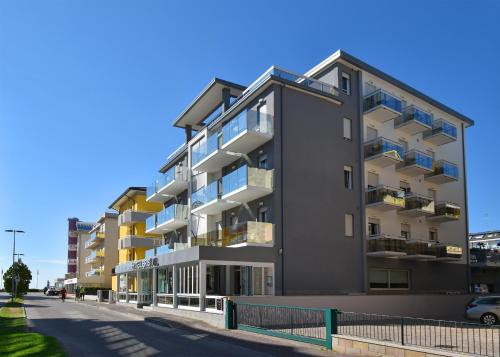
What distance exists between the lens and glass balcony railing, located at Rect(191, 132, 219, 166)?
30.8m

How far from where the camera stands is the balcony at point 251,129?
27375 mm

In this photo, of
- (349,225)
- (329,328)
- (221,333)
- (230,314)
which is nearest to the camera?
(329,328)

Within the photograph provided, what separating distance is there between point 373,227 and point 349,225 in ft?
7.40

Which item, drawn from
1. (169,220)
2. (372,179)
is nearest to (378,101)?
(372,179)

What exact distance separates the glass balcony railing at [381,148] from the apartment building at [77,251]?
67703 mm

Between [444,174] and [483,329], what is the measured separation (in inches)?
1004

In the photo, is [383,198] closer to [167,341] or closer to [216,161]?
[216,161]

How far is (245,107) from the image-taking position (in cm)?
3062

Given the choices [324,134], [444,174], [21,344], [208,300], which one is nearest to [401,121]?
[444,174]

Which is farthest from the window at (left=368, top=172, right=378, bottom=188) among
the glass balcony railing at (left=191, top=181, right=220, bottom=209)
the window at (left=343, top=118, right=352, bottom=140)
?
the glass balcony railing at (left=191, top=181, right=220, bottom=209)

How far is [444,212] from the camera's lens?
35531 millimetres

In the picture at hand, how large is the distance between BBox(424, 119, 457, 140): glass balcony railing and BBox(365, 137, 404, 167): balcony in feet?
18.5

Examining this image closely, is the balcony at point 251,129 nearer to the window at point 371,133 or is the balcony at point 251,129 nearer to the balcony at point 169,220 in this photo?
the window at point 371,133

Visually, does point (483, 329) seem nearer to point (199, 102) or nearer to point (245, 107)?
point (245, 107)
